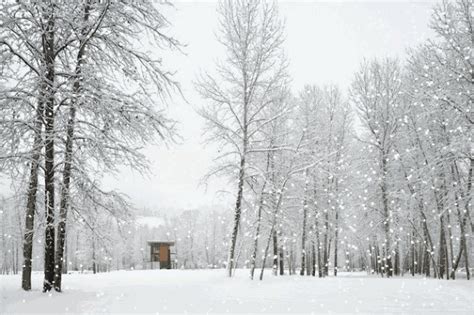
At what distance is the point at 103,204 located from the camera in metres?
8.93

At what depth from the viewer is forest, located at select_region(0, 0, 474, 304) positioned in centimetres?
801

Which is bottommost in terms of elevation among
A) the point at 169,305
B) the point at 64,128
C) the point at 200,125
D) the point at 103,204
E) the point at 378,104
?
the point at 169,305

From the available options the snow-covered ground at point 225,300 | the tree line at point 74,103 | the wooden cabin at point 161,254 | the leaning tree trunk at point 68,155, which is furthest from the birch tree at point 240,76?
the wooden cabin at point 161,254

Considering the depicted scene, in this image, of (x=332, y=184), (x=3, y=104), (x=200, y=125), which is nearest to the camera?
(x=3, y=104)

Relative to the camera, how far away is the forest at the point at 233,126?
8.01 metres

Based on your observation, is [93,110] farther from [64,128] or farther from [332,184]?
[332,184]

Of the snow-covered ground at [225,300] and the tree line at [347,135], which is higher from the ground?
the tree line at [347,135]

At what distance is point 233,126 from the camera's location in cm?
1681

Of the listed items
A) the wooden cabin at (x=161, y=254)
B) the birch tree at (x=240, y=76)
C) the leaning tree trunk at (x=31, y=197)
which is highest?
the birch tree at (x=240, y=76)

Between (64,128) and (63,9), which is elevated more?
(63,9)

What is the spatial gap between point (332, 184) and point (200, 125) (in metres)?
11.2

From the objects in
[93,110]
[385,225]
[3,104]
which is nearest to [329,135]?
[385,225]

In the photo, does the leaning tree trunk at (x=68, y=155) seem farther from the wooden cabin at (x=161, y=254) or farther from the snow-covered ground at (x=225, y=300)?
the wooden cabin at (x=161, y=254)

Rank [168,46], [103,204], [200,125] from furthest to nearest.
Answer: [200,125] < [168,46] < [103,204]
